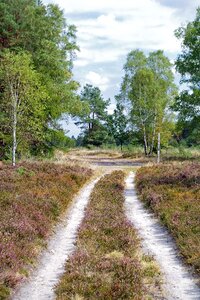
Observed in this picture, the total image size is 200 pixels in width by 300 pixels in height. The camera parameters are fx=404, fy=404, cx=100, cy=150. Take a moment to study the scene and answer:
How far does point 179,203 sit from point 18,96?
19.8 metres

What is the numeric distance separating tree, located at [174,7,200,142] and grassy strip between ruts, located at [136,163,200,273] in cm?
376

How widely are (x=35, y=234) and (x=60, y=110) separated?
29.7m

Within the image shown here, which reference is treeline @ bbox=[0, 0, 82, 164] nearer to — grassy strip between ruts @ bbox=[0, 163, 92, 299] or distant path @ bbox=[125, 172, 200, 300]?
grassy strip between ruts @ bbox=[0, 163, 92, 299]

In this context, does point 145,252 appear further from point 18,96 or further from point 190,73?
point 18,96

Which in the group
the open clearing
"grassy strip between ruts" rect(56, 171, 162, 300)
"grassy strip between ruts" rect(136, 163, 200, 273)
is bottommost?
the open clearing

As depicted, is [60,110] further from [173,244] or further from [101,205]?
[173,244]

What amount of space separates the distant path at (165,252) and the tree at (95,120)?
6532 centimetres

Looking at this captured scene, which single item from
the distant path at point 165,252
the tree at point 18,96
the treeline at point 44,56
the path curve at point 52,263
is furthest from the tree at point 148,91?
the path curve at point 52,263

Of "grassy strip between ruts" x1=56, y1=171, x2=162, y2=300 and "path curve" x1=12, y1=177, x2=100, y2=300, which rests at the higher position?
"grassy strip between ruts" x1=56, y1=171, x2=162, y2=300

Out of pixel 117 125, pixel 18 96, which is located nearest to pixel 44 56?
pixel 18 96

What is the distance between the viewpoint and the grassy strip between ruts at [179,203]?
40.5 ft

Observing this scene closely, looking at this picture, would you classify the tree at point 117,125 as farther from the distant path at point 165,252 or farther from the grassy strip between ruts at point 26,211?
the distant path at point 165,252

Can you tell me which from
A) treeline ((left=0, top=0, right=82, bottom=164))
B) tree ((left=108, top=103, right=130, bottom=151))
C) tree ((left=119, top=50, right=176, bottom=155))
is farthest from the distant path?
tree ((left=108, top=103, right=130, bottom=151))

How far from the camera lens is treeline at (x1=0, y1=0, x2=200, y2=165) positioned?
2820cm
